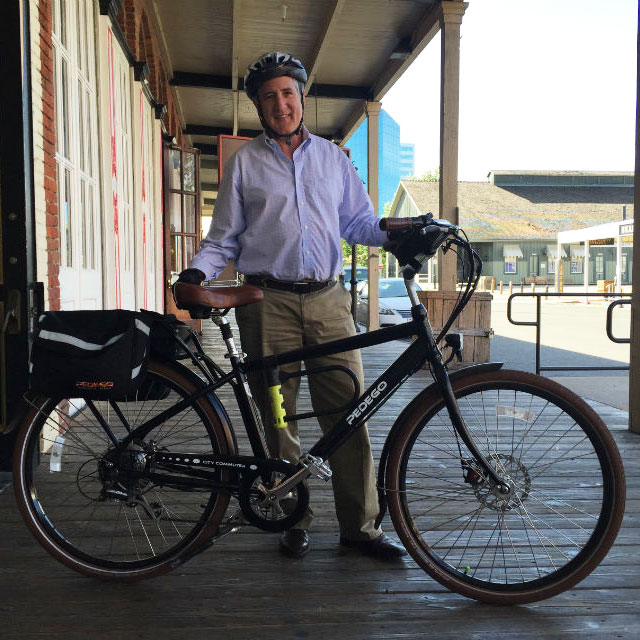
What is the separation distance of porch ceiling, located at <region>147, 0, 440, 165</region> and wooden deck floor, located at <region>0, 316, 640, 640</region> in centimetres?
614

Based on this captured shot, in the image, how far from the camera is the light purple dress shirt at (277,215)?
7.58ft

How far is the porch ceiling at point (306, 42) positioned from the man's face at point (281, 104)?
5.27 m

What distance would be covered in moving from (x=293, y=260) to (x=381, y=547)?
1012mm

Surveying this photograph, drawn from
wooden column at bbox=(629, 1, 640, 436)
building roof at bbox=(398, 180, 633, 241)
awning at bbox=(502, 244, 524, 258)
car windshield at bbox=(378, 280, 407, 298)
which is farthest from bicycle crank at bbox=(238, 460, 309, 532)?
awning at bbox=(502, 244, 524, 258)

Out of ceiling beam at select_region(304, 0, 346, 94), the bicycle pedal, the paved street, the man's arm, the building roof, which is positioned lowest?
the paved street

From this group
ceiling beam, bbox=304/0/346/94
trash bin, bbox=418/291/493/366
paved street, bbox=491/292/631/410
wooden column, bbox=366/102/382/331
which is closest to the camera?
paved street, bbox=491/292/631/410

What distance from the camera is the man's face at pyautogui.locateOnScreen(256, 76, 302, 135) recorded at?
2260mm

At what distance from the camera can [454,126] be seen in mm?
6875

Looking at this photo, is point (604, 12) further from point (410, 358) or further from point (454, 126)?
point (410, 358)

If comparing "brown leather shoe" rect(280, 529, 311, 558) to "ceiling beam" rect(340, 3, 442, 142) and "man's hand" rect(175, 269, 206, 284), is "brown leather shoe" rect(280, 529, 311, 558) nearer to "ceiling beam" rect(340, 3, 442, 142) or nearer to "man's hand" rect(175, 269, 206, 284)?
Answer: "man's hand" rect(175, 269, 206, 284)

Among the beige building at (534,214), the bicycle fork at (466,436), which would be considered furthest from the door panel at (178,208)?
the beige building at (534,214)

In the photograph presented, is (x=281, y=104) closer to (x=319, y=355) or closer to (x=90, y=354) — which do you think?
(x=319, y=355)

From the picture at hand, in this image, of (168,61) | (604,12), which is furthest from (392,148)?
(168,61)

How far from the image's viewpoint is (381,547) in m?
2.31
